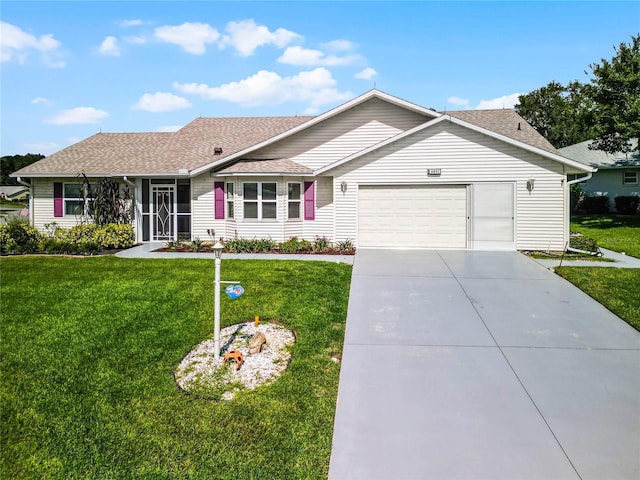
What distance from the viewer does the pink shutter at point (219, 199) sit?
51.9 feet

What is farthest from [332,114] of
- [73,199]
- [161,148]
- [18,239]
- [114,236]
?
[18,239]

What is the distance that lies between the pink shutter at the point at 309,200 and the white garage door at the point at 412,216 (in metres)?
1.86

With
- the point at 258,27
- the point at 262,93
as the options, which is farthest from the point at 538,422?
the point at 262,93

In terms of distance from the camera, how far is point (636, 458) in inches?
140

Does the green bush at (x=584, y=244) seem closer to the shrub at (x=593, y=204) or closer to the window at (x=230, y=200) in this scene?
the window at (x=230, y=200)

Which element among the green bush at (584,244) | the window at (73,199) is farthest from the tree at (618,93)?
the window at (73,199)

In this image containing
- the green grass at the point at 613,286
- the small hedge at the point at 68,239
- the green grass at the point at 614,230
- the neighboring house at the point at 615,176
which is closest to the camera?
the green grass at the point at 613,286

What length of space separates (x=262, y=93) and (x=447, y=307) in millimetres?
29777

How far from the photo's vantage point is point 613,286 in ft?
29.3

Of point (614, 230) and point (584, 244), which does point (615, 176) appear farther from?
point (584, 244)

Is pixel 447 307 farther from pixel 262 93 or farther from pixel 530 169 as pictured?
pixel 262 93

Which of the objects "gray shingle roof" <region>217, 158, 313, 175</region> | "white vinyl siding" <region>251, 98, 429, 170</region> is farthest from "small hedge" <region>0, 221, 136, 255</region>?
"white vinyl siding" <region>251, 98, 429, 170</region>

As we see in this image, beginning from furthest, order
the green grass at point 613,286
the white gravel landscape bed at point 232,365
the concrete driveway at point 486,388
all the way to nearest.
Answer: the green grass at point 613,286, the white gravel landscape bed at point 232,365, the concrete driveway at point 486,388

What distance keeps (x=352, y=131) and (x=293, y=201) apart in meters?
3.58
